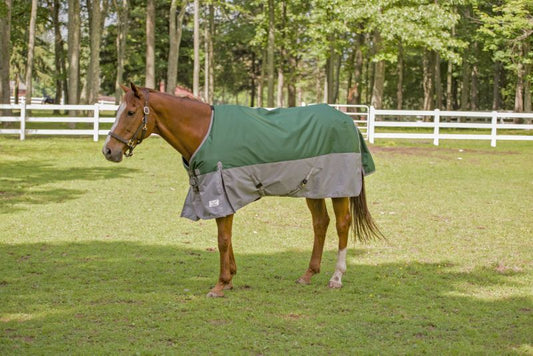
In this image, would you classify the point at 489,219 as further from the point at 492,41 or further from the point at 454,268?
the point at 492,41

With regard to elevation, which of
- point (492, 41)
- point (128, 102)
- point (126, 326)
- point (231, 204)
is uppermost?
point (492, 41)

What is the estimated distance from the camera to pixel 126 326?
19.6 feet

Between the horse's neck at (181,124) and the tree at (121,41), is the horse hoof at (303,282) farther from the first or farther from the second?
the tree at (121,41)

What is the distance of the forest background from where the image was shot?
32688 mm

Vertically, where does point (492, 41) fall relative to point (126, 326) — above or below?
above

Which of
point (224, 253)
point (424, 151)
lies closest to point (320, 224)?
point (224, 253)

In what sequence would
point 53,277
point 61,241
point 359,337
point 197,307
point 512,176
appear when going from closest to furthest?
point 359,337
point 197,307
point 53,277
point 61,241
point 512,176

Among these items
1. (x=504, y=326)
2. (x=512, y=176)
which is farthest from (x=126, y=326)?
(x=512, y=176)

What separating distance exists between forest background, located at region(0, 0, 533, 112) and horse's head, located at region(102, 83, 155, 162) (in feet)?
58.2

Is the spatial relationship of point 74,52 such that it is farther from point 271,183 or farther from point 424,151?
point 271,183

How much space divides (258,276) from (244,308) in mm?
1345

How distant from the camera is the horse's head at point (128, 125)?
6.86m

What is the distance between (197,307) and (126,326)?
828 millimetres

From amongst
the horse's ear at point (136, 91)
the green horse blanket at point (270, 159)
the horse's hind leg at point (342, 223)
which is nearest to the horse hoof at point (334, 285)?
the horse's hind leg at point (342, 223)
